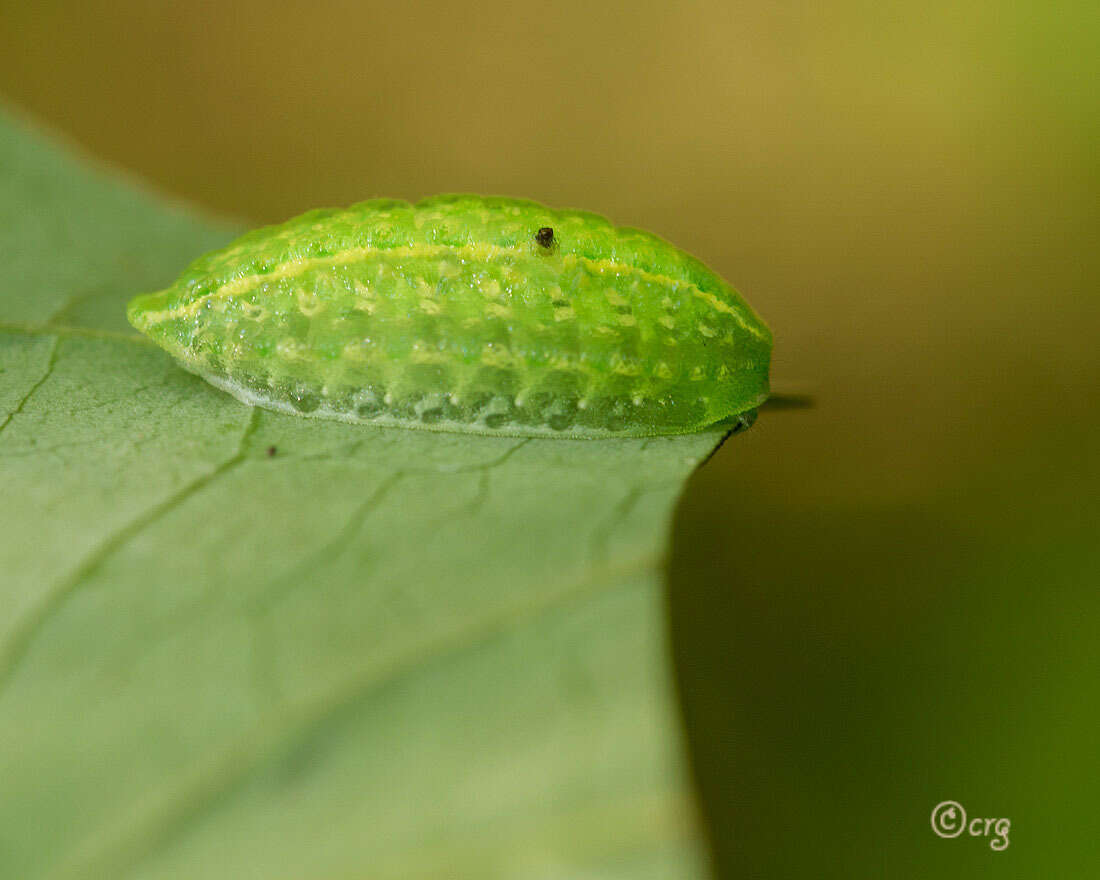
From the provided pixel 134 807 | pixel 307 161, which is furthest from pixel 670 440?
pixel 307 161

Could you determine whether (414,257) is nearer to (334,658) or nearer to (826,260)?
(334,658)

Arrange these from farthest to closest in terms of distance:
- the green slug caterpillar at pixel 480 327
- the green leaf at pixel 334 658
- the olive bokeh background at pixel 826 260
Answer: the olive bokeh background at pixel 826 260, the green slug caterpillar at pixel 480 327, the green leaf at pixel 334 658

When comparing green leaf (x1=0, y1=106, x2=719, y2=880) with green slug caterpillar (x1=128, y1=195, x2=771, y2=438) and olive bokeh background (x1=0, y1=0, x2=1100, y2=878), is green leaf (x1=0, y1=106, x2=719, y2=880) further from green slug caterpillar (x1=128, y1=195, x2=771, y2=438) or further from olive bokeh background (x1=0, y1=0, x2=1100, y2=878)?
olive bokeh background (x1=0, y1=0, x2=1100, y2=878)

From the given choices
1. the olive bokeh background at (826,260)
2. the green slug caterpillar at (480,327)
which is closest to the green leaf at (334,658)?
the green slug caterpillar at (480,327)

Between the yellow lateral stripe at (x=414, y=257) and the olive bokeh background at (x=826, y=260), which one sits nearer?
the yellow lateral stripe at (x=414, y=257)

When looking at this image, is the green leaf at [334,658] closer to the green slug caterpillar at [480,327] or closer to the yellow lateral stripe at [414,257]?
the green slug caterpillar at [480,327]

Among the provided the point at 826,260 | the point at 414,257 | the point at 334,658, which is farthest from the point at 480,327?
the point at 826,260
